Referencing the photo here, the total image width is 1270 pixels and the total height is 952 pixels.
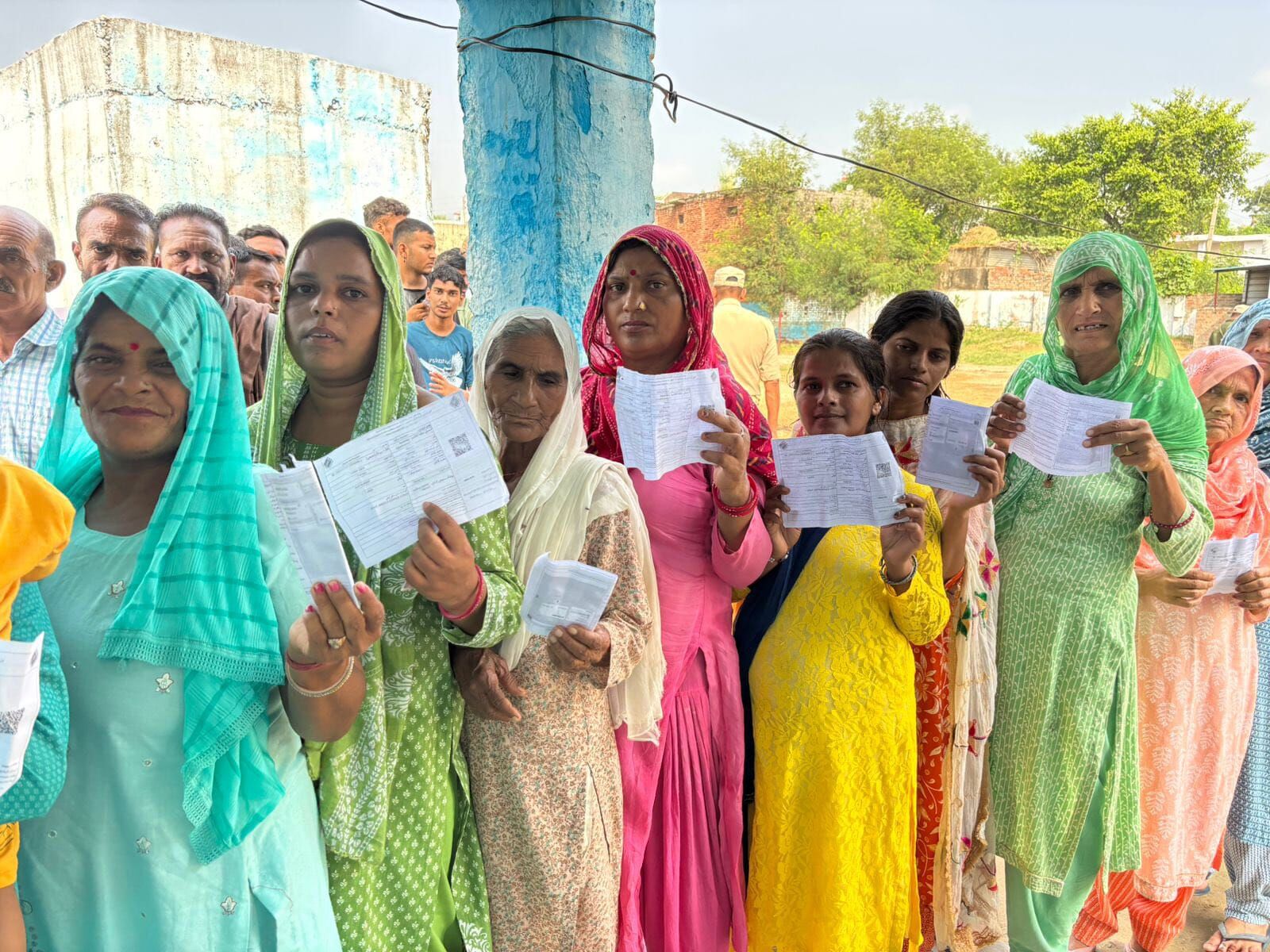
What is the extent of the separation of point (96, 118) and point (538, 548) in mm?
10620

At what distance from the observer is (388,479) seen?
62.5 inches

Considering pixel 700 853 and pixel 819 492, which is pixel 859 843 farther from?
pixel 819 492

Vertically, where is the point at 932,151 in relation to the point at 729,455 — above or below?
above

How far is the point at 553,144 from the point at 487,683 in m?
2.19

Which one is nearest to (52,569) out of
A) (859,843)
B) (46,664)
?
(46,664)

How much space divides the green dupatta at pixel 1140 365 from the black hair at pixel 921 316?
285 mm

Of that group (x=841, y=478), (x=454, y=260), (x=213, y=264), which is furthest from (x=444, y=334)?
(x=841, y=478)

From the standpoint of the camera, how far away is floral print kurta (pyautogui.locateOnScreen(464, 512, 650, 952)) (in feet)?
6.42

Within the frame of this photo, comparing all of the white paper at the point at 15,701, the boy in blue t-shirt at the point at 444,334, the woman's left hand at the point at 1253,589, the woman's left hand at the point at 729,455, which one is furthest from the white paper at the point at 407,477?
the boy in blue t-shirt at the point at 444,334

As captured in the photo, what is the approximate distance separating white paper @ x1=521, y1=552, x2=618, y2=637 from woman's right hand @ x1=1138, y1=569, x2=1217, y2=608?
2178 mm

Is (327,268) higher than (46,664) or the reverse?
higher

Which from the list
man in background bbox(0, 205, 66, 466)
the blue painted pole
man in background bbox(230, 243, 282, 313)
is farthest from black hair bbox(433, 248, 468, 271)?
man in background bbox(0, 205, 66, 466)

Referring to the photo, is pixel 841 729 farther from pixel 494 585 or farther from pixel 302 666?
pixel 302 666

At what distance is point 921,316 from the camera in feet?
9.30
